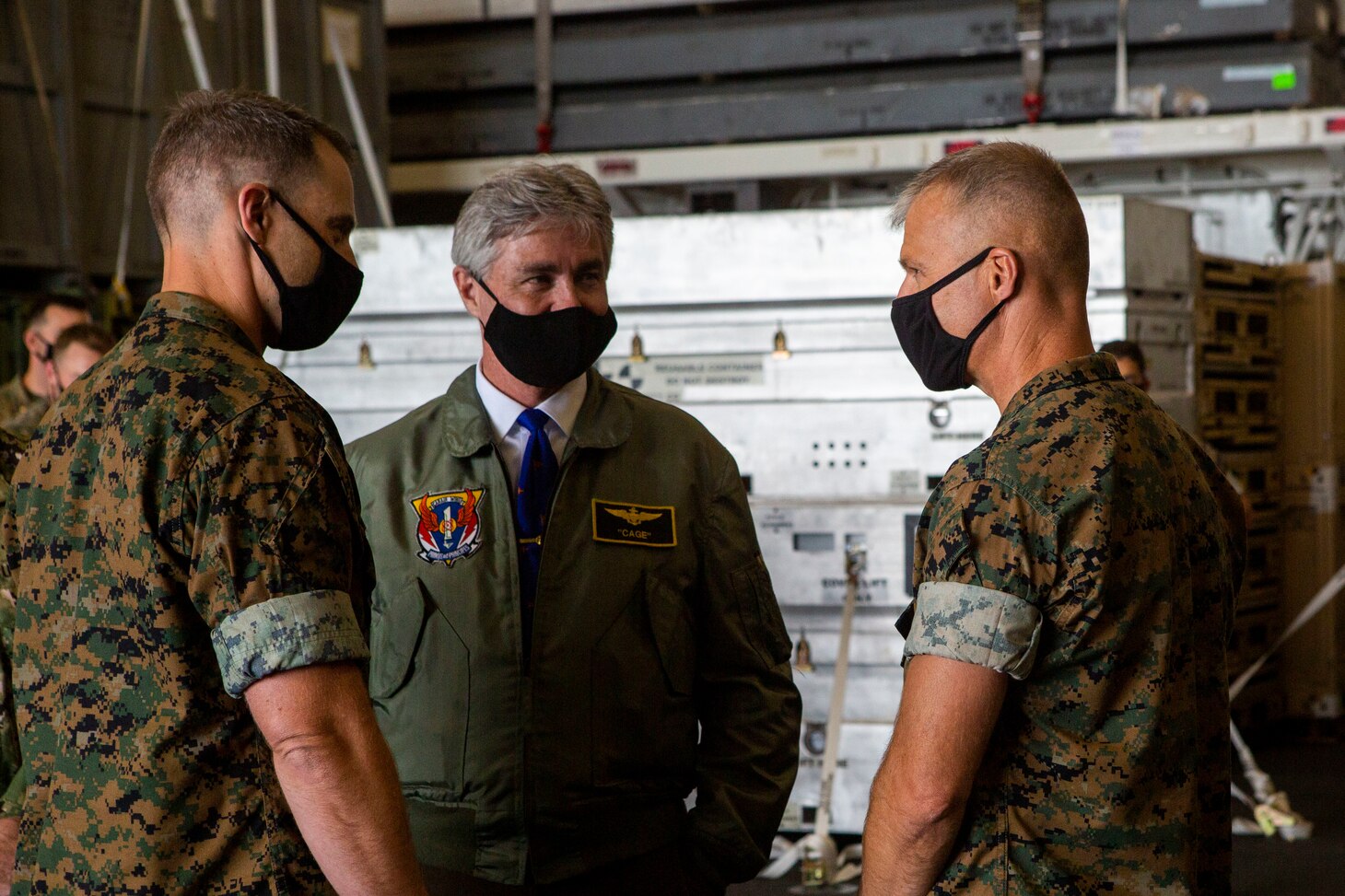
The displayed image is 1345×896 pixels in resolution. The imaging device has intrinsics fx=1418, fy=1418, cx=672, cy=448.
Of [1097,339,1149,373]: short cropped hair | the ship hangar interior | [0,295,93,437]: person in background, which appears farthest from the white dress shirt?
[0,295,93,437]: person in background

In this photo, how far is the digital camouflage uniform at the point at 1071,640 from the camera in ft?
4.74

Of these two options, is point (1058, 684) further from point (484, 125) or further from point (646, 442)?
point (484, 125)

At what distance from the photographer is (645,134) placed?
7.32m

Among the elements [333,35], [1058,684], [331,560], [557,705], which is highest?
[333,35]

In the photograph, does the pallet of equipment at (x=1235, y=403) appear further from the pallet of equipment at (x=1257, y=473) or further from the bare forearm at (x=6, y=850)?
the bare forearm at (x=6, y=850)

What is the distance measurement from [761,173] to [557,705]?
5420 millimetres

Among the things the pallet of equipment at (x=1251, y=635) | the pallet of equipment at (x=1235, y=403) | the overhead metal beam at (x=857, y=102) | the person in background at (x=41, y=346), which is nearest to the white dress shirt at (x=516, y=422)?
the person in background at (x=41, y=346)

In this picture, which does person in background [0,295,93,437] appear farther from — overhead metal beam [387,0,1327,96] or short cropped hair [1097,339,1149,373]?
overhead metal beam [387,0,1327,96]

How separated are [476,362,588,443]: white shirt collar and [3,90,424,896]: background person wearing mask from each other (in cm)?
65

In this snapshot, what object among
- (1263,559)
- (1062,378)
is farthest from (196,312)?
(1263,559)

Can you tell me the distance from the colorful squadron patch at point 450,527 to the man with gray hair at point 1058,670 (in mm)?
703

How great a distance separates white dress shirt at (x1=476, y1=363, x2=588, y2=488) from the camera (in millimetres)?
2096

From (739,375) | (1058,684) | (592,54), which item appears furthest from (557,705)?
(592,54)

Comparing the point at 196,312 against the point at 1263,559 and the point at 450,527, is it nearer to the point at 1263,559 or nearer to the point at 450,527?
the point at 450,527
